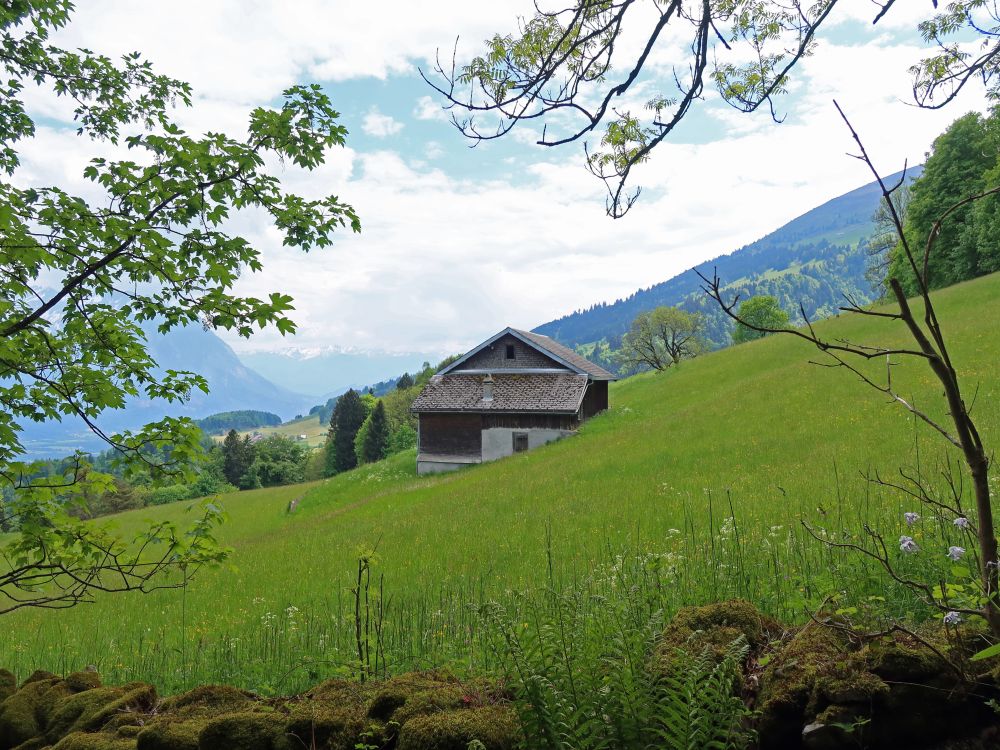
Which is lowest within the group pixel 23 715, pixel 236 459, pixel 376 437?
pixel 23 715

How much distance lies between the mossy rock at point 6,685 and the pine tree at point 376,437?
7685 cm

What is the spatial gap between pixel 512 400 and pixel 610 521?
2291 centimetres

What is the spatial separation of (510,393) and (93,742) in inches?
1295

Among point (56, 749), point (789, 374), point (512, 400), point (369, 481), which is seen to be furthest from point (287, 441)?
point (56, 749)

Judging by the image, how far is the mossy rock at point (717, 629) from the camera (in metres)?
2.92

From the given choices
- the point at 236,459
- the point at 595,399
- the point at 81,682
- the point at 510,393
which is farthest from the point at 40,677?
the point at 236,459

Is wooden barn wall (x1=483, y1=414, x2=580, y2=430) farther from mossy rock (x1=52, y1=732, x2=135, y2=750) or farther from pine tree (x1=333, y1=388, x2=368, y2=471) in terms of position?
pine tree (x1=333, y1=388, x2=368, y2=471)

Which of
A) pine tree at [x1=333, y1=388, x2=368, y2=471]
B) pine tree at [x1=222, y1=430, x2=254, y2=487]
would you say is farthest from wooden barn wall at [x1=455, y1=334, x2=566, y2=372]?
pine tree at [x1=222, y1=430, x2=254, y2=487]

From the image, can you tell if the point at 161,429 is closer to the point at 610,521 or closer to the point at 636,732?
the point at 636,732

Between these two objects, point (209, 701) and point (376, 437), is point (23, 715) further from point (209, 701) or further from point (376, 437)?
point (376, 437)

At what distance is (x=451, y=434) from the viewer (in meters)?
36.5

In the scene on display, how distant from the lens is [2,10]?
6.16 m

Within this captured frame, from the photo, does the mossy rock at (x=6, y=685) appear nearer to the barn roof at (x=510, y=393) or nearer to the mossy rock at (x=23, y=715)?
the mossy rock at (x=23, y=715)

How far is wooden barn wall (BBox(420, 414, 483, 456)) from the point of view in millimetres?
36062
